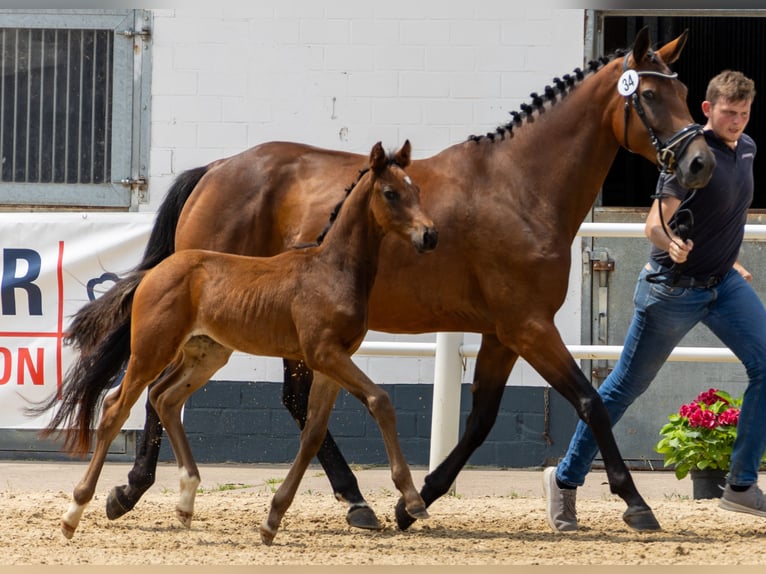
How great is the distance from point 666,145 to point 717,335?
84cm

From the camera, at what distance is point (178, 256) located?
16.8 feet

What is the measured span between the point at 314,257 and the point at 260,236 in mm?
1012

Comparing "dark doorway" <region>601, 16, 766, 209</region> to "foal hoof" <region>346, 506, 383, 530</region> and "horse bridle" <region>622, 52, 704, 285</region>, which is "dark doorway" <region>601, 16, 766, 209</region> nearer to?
"horse bridle" <region>622, 52, 704, 285</region>

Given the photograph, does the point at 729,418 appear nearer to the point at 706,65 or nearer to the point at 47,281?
the point at 47,281

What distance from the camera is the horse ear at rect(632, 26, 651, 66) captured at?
16.8 feet

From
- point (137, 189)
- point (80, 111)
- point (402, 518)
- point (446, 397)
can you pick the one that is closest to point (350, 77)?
point (137, 189)

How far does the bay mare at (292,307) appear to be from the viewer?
481cm

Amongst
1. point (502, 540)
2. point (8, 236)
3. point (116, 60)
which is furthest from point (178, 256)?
point (116, 60)

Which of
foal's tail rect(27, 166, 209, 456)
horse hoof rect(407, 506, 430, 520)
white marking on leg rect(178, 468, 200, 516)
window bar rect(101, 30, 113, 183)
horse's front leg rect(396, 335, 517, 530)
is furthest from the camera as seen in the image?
window bar rect(101, 30, 113, 183)

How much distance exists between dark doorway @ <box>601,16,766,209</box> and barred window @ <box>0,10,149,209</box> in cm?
417

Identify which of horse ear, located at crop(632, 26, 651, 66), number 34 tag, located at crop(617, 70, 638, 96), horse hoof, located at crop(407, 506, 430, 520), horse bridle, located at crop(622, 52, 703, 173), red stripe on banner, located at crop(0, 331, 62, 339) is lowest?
red stripe on banner, located at crop(0, 331, 62, 339)

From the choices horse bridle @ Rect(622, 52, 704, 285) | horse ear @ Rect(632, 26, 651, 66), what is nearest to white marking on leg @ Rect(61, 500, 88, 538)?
horse bridle @ Rect(622, 52, 704, 285)

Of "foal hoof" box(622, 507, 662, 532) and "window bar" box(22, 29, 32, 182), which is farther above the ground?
"window bar" box(22, 29, 32, 182)

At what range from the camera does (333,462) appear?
18.9 ft
